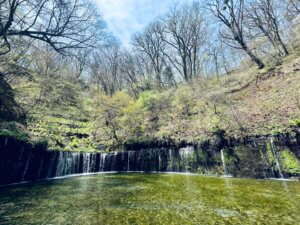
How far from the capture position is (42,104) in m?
21.1

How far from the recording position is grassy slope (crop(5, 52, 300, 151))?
1193 centimetres

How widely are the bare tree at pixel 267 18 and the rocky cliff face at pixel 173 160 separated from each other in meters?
11.7

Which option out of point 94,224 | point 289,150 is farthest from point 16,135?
point 289,150

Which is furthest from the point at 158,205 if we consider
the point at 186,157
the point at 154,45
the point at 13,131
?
the point at 154,45

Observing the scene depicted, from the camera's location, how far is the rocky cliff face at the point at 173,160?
9.69 m

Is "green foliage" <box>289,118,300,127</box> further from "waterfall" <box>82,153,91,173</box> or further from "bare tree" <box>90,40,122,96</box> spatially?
"bare tree" <box>90,40,122,96</box>

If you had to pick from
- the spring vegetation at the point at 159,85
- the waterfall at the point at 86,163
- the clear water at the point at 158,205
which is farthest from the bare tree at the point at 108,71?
the clear water at the point at 158,205

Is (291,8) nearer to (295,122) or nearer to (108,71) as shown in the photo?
(295,122)

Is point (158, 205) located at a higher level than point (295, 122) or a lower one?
lower

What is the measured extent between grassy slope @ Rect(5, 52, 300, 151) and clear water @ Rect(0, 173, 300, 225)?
4780 mm

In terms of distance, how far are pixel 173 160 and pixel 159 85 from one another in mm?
15983

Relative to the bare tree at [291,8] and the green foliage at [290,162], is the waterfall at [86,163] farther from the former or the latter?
the bare tree at [291,8]

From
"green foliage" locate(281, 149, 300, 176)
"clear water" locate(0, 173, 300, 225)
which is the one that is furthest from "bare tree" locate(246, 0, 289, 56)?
"clear water" locate(0, 173, 300, 225)

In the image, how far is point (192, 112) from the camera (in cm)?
1736
